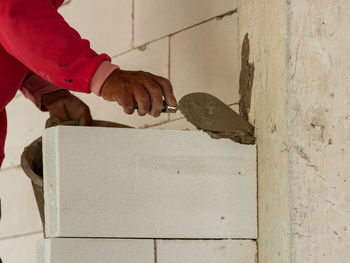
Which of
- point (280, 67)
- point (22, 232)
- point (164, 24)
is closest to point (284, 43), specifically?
point (280, 67)

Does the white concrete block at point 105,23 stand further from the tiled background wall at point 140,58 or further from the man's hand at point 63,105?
the man's hand at point 63,105

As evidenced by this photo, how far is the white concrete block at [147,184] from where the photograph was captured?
1323 mm

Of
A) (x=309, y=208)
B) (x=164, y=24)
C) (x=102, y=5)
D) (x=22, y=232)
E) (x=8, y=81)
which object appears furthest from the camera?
(x=22, y=232)

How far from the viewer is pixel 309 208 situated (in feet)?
4.24

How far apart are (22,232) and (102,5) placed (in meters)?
0.86

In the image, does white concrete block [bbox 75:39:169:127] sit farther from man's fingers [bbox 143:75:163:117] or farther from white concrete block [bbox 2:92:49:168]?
man's fingers [bbox 143:75:163:117]

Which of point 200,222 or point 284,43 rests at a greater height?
point 284,43

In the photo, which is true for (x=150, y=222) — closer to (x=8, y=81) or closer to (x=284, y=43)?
(x=284, y=43)

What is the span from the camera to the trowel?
4.60 ft

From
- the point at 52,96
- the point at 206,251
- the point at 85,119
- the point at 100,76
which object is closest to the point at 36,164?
the point at 85,119

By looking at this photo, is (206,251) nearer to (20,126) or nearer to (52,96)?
(52,96)

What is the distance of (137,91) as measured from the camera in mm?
1355

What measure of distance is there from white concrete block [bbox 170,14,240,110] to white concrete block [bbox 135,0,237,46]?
26mm

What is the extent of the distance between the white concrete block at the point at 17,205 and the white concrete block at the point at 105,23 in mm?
572
